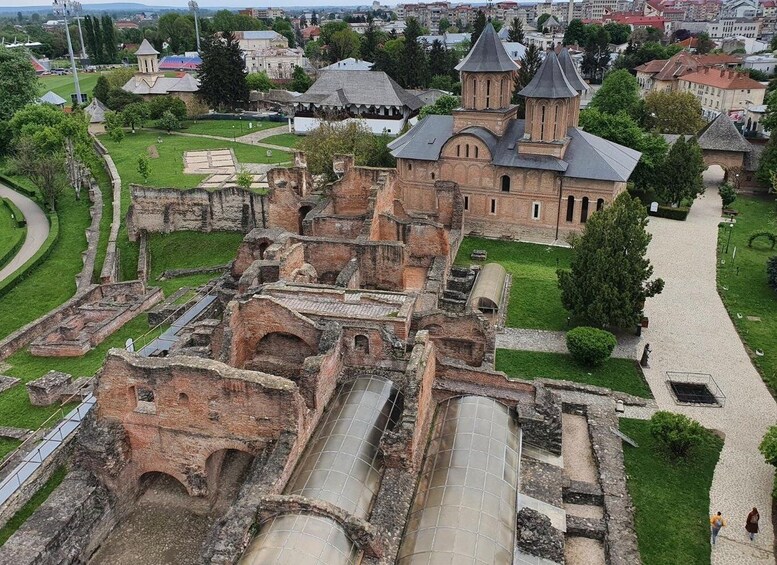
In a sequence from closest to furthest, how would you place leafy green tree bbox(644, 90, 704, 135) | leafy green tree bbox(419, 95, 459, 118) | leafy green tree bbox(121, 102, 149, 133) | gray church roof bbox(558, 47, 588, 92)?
1. gray church roof bbox(558, 47, 588, 92)
2. leafy green tree bbox(644, 90, 704, 135)
3. leafy green tree bbox(419, 95, 459, 118)
4. leafy green tree bbox(121, 102, 149, 133)

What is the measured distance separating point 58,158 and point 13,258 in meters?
14.5

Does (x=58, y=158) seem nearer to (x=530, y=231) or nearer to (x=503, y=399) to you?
(x=530, y=231)

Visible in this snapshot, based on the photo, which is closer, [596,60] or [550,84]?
[550,84]

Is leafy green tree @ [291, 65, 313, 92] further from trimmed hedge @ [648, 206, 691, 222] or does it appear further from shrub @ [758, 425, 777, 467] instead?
shrub @ [758, 425, 777, 467]

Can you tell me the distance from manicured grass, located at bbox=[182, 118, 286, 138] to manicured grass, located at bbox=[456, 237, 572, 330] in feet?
153

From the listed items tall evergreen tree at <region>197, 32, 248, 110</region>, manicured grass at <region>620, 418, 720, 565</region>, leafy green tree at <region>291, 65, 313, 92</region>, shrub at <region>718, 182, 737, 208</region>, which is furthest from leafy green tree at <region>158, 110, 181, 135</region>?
manicured grass at <region>620, 418, 720, 565</region>

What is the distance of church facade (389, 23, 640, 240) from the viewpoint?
135 ft

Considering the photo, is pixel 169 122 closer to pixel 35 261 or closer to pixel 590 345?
pixel 35 261

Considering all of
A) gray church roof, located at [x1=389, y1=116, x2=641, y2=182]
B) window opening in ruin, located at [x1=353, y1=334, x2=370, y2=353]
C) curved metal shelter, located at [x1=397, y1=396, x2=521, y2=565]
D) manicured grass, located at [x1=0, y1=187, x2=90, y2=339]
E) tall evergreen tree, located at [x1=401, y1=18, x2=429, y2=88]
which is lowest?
manicured grass, located at [x1=0, y1=187, x2=90, y2=339]

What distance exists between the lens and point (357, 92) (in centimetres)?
7719

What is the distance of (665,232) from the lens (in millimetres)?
44344

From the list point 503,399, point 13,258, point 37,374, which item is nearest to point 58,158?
point 13,258

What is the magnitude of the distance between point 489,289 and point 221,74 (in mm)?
66441

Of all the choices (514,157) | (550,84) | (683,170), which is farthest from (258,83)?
(683,170)
